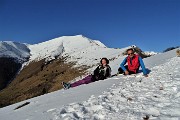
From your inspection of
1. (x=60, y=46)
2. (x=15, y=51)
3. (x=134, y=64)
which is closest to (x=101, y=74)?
(x=134, y=64)

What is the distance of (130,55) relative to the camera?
1762cm

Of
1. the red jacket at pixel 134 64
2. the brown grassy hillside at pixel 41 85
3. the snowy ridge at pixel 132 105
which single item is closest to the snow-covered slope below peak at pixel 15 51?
the brown grassy hillside at pixel 41 85

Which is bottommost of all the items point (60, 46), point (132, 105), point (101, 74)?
point (132, 105)

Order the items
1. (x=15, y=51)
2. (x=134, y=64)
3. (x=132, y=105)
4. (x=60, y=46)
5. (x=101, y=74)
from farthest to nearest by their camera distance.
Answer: (x=15, y=51) < (x=60, y=46) < (x=101, y=74) < (x=134, y=64) < (x=132, y=105)

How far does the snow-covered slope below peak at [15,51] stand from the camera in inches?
3708

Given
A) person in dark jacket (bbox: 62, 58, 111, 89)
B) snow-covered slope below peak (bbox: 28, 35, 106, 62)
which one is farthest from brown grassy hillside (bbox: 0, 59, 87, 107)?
snow-covered slope below peak (bbox: 28, 35, 106, 62)

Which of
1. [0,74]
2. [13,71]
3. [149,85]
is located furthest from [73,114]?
[13,71]

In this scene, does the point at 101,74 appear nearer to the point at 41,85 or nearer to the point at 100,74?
the point at 100,74

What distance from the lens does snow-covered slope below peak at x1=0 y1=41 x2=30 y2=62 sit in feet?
309

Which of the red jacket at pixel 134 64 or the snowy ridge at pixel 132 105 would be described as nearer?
the snowy ridge at pixel 132 105

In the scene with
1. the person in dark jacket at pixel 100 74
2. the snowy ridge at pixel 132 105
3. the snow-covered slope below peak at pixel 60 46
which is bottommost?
the snowy ridge at pixel 132 105

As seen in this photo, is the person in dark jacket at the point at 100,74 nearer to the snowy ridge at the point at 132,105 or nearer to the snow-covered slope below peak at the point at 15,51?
the snowy ridge at the point at 132,105

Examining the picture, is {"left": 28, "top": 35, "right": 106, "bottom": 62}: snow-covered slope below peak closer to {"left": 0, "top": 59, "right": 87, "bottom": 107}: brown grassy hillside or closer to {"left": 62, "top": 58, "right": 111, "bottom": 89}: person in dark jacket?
{"left": 0, "top": 59, "right": 87, "bottom": 107}: brown grassy hillside

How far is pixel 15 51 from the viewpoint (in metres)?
102
